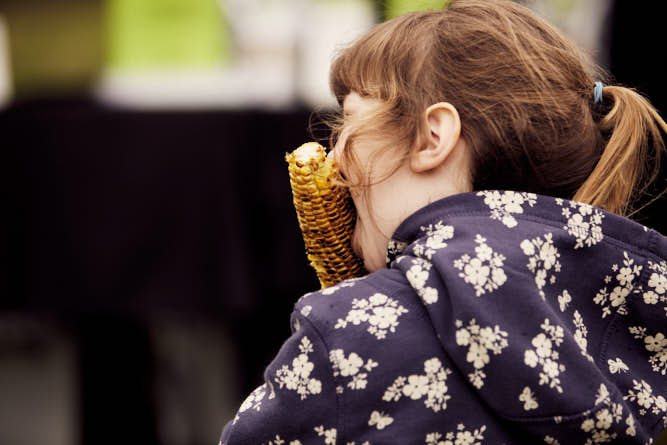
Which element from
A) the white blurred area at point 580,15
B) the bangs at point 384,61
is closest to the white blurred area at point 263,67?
the white blurred area at point 580,15

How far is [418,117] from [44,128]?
1021 mm

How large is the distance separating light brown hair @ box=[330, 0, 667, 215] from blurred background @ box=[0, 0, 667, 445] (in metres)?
0.52

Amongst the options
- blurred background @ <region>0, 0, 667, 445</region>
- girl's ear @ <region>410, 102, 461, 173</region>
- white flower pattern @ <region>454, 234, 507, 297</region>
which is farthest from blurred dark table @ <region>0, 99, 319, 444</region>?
white flower pattern @ <region>454, 234, 507, 297</region>

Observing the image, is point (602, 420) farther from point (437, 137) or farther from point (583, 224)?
point (437, 137)

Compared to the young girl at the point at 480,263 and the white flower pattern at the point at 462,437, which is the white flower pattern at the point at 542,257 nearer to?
the young girl at the point at 480,263

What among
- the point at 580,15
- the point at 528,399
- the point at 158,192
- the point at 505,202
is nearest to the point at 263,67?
the point at 158,192

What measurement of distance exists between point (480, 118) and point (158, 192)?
36.6 inches

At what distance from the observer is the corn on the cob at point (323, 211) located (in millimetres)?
692

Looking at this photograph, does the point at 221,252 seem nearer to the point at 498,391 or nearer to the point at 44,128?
the point at 44,128

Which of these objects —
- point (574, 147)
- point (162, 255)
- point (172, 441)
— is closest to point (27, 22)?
point (162, 255)

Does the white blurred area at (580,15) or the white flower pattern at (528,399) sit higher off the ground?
the white blurred area at (580,15)

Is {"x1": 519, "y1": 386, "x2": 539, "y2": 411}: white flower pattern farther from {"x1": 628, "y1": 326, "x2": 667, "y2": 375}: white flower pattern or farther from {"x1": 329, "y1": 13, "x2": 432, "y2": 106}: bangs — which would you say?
{"x1": 329, "y1": 13, "x2": 432, "y2": 106}: bangs

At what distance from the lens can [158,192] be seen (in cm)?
144

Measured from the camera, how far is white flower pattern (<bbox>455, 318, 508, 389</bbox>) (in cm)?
55
